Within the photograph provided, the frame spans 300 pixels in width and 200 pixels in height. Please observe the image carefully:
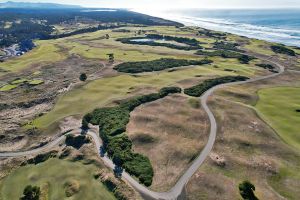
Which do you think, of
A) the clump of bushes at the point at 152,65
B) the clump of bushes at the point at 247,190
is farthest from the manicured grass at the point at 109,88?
the clump of bushes at the point at 247,190

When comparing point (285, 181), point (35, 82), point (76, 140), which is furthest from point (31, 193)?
point (35, 82)

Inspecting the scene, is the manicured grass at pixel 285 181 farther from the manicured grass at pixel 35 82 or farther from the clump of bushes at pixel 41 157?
the manicured grass at pixel 35 82


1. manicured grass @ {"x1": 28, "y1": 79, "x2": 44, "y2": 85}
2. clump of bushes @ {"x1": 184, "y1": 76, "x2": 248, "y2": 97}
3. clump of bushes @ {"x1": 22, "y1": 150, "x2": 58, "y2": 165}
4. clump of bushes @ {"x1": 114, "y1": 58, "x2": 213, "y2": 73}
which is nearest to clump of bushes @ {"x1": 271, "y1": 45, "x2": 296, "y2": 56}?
clump of bushes @ {"x1": 114, "y1": 58, "x2": 213, "y2": 73}

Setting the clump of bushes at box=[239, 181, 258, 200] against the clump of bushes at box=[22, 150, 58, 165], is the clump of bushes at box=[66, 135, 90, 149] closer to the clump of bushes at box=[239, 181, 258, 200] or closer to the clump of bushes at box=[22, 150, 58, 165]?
the clump of bushes at box=[22, 150, 58, 165]

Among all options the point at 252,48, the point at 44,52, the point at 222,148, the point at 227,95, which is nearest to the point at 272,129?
the point at 222,148

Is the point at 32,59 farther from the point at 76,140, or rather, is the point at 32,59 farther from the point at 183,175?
the point at 183,175

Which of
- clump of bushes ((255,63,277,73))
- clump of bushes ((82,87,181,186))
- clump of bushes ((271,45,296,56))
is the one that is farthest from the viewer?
clump of bushes ((271,45,296,56))

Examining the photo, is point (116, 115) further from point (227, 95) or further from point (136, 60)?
point (136, 60)
